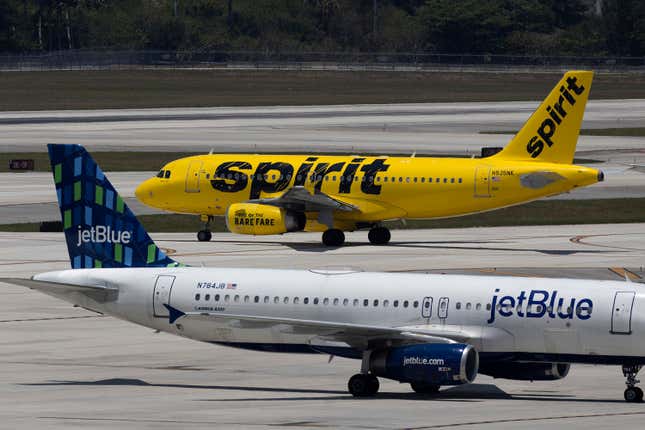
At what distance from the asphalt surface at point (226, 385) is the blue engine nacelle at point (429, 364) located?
63 centimetres

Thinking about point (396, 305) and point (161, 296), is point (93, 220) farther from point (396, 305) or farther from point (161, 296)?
point (396, 305)

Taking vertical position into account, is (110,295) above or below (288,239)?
above

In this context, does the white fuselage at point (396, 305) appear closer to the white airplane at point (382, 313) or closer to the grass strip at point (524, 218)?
the white airplane at point (382, 313)

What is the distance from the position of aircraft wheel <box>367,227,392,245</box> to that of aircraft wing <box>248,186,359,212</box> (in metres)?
1.94

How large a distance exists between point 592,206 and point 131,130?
61132mm

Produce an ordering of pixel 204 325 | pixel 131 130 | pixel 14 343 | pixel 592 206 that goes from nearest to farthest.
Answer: pixel 204 325 → pixel 14 343 → pixel 592 206 → pixel 131 130

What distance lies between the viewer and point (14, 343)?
45.9 meters

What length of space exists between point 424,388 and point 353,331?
244 cm

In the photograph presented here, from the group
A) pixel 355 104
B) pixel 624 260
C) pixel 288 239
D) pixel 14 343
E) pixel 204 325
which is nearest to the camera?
pixel 204 325

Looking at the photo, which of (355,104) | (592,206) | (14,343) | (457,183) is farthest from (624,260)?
(355,104)

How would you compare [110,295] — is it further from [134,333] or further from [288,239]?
[288,239]

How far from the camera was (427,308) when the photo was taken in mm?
37656

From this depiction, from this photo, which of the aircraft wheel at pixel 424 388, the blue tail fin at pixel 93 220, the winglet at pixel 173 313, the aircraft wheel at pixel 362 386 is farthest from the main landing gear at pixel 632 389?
the blue tail fin at pixel 93 220

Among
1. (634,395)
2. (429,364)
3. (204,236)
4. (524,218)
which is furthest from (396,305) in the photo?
(524,218)
